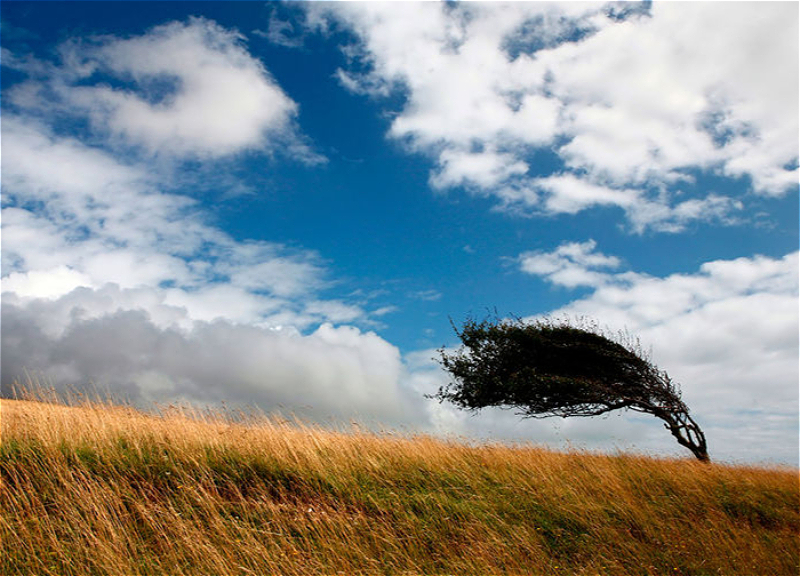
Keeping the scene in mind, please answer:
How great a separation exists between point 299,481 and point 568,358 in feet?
42.2

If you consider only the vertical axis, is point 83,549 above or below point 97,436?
below

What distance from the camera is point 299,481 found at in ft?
34.1

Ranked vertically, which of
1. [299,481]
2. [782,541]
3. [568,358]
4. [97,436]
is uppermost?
[568,358]

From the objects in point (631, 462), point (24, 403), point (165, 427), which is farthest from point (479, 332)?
point (24, 403)

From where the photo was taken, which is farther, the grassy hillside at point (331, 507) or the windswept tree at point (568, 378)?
the windswept tree at point (568, 378)

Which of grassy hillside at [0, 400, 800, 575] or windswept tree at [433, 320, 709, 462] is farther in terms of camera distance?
windswept tree at [433, 320, 709, 462]

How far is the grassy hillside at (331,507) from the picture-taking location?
7.84 m

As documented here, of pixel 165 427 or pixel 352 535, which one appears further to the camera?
pixel 165 427

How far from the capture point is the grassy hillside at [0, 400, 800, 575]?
784 cm

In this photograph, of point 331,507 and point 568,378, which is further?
point 568,378

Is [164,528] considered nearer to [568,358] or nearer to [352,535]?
[352,535]

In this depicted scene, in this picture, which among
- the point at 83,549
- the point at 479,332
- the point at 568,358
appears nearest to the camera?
the point at 83,549

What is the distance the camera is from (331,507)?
31.2ft

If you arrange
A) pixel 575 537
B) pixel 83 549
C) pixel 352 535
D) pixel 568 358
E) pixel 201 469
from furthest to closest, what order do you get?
pixel 568 358 < pixel 201 469 < pixel 575 537 < pixel 352 535 < pixel 83 549
